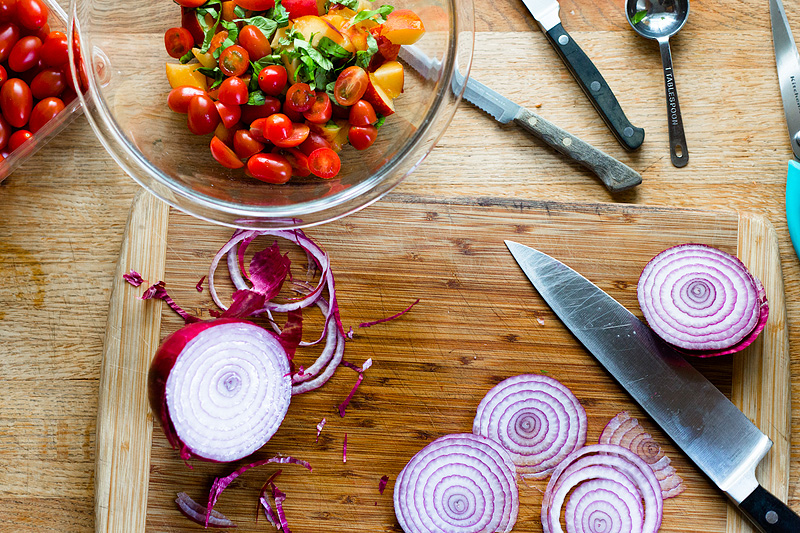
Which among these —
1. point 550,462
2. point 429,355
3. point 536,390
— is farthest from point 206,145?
point 550,462

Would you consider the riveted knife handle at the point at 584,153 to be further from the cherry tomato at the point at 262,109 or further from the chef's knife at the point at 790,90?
the cherry tomato at the point at 262,109

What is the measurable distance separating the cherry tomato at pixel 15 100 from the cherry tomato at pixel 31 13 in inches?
7.1

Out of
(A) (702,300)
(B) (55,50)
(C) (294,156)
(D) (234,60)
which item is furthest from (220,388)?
(A) (702,300)

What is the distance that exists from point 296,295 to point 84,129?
904 mm

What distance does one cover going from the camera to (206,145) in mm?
1787

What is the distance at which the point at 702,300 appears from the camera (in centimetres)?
182

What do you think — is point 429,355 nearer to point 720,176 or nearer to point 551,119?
point 551,119

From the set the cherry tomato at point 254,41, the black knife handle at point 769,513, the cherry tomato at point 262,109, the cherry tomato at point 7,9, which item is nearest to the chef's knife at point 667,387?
the black knife handle at point 769,513

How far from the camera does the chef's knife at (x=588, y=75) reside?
1.95 metres

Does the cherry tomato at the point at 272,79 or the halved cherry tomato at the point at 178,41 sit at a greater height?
the halved cherry tomato at the point at 178,41

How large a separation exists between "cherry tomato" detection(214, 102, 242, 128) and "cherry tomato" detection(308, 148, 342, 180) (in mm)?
235

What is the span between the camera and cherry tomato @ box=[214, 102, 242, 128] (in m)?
1.67

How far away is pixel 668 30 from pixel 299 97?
4.06 feet

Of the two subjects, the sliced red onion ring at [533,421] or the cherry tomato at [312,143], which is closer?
the cherry tomato at [312,143]
